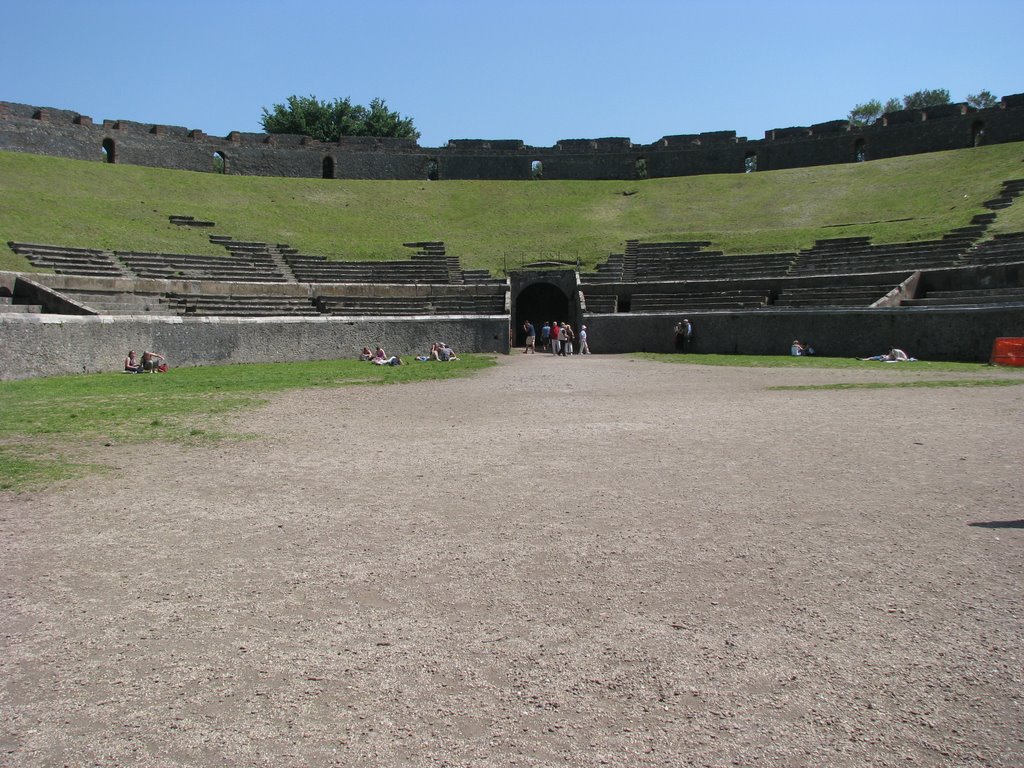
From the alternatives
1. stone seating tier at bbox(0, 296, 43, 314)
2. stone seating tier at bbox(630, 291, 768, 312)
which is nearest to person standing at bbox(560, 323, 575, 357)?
stone seating tier at bbox(630, 291, 768, 312)

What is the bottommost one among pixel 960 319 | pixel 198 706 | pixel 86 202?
pixel 198 706

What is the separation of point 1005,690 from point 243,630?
3.23 meters

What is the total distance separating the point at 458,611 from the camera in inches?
158

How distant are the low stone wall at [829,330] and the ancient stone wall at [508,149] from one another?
972 inches

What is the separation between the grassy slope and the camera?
98.6 feet

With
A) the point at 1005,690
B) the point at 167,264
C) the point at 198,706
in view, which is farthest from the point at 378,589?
the point at 167,264

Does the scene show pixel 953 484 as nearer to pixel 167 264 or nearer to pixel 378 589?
pixel 378 589

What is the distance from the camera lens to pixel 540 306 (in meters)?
34.4

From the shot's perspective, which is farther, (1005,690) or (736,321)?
(736,321)

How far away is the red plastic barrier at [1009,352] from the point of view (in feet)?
53.9

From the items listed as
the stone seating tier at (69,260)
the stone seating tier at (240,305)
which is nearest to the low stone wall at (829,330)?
the stone seating tier at (240,305)

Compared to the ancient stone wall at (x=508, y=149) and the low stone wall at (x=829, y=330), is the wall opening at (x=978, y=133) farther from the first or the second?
the low stone wall at (x=829, y=330)

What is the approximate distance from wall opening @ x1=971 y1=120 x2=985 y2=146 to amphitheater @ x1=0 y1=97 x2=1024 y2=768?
36.1m

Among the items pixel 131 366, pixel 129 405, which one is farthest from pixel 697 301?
pixel 129 405
